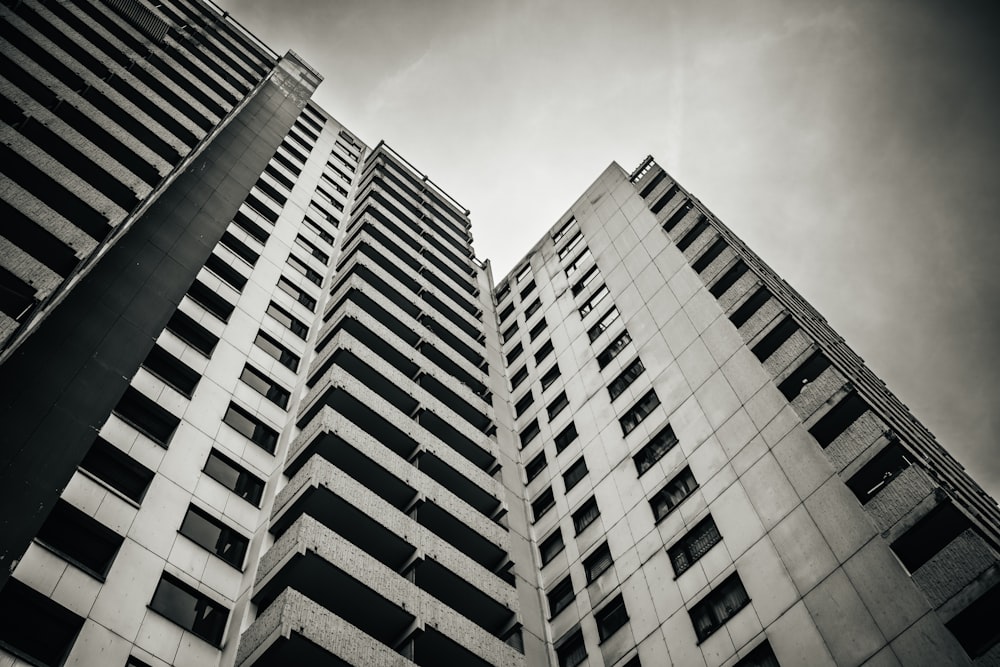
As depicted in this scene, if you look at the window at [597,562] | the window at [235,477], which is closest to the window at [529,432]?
the window at [597,562]

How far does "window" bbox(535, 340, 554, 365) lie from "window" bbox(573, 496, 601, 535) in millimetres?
11159

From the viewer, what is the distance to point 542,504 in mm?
28219

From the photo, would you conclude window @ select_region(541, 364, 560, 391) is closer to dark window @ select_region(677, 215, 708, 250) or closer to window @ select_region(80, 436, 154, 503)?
dark window @ select_region(677, 215, 708, 250)

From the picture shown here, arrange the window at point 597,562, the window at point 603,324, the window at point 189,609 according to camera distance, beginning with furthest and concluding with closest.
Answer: the window at point 603,324 < the window at point 597,562 < the window at point 189,609

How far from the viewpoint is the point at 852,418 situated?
20.5 m

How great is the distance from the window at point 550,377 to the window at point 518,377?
177 centimetres

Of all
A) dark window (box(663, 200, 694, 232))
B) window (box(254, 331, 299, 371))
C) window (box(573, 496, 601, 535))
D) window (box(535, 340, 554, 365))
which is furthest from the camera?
window (box(535, 340, 554, 365))

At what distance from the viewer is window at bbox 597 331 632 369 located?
30.2 meters

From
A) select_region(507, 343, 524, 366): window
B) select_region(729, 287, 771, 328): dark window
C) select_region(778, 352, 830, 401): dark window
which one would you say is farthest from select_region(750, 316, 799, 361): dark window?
select_region(507, 343, 524, 366): window

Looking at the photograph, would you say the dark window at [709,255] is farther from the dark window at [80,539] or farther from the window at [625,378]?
the dark window at [80,539]

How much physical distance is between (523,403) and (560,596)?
11860 millimetres

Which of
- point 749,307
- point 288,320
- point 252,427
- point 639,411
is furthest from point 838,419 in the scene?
point 288,320

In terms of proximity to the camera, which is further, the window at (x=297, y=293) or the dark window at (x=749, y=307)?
the window at (x=297, y=293)

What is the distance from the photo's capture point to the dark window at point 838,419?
66.0 feet
